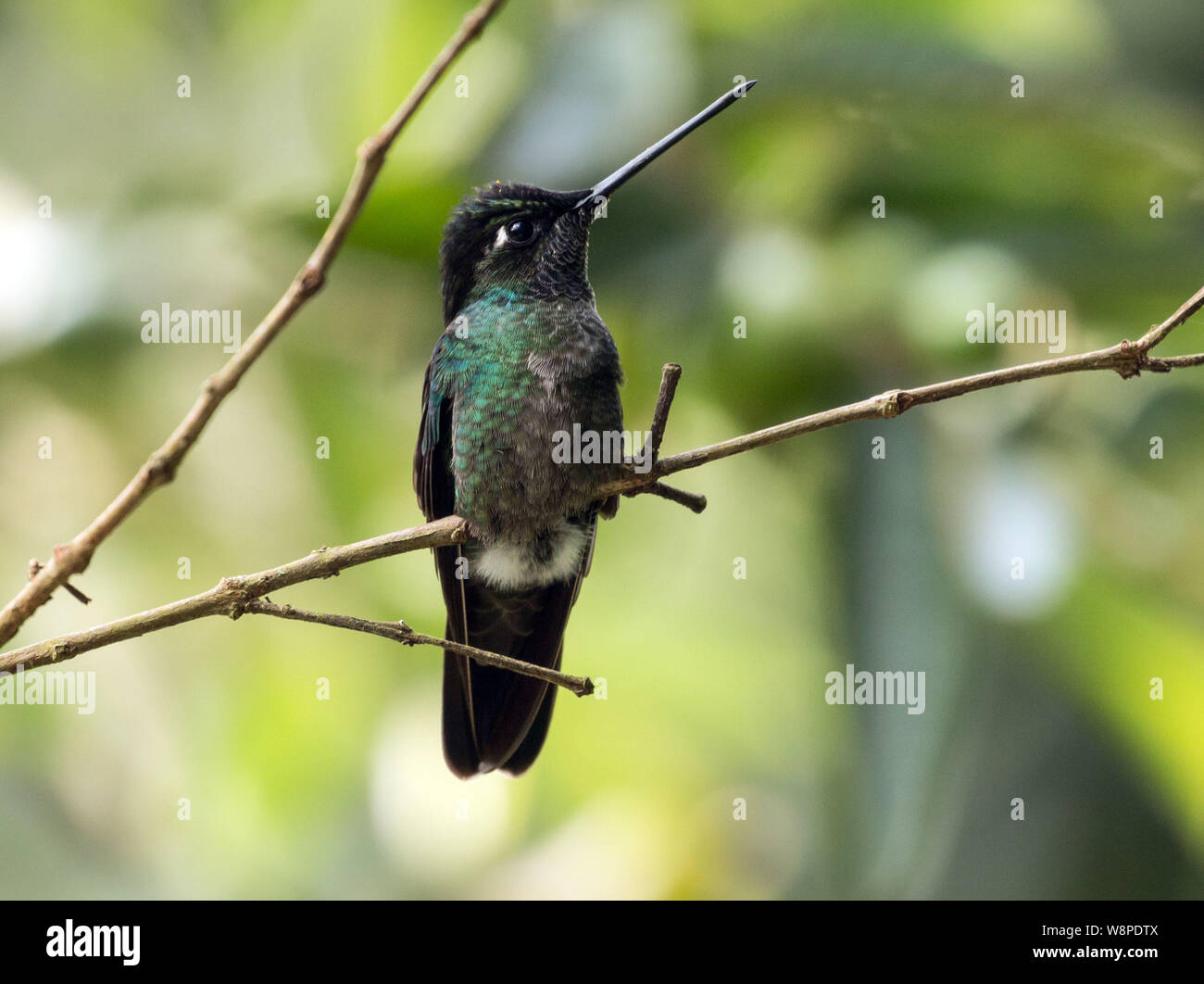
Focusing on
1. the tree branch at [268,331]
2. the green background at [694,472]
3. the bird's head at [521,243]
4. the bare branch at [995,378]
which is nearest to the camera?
the tree branch at [268,331]

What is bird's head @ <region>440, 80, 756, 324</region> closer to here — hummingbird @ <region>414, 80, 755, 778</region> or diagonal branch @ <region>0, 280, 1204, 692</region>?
hummingbird @ <region>414, 80, 755, 778</region>

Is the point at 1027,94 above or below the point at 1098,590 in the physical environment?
above

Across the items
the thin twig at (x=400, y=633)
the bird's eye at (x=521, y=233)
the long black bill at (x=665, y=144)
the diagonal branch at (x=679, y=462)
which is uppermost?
the bird's eye at (x=521, y=233)

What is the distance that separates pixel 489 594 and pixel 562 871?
3848mm

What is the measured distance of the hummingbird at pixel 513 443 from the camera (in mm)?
3201

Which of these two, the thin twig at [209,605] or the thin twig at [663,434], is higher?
the thin twig at [663,434]

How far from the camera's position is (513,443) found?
321cm

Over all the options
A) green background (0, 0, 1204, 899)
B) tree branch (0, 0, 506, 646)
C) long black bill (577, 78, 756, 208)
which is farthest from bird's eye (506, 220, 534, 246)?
tree branch (0, 0, 506, 646)

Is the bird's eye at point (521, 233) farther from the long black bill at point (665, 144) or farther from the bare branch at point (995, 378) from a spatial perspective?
the bare branch at point (995, 378)

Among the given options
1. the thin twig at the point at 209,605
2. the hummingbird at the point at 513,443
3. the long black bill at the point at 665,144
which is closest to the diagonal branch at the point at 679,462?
the thin twig at the point at 209,605

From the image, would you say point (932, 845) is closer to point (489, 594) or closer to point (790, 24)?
point (489, 594)

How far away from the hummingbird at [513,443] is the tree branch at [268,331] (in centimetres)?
178

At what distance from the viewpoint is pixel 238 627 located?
659cm
